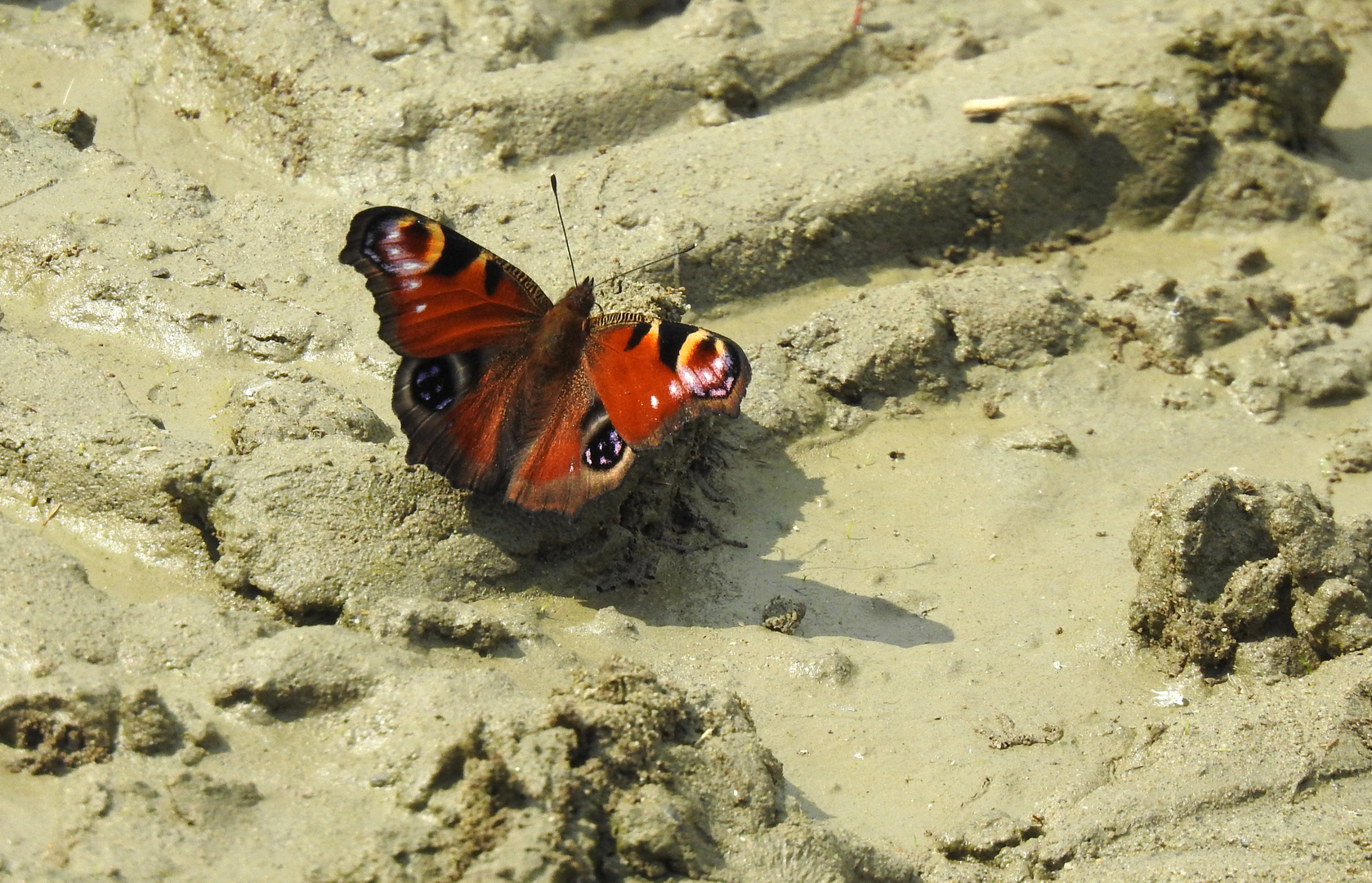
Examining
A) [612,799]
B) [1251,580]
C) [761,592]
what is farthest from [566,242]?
[1251,580]

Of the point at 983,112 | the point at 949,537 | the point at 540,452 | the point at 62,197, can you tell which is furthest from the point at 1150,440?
the point at 62,197

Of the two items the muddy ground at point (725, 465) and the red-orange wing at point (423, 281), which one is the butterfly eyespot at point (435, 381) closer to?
the red-orange wing at point (423, 281)

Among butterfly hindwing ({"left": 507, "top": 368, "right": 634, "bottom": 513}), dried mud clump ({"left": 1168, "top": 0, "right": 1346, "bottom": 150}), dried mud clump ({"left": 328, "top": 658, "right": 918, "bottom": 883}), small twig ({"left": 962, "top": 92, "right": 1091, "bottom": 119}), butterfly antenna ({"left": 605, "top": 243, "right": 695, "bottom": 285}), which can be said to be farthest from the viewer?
dried mud clump ({"left": 1168, "top": 0, "right": 1346, "bottom": 150})

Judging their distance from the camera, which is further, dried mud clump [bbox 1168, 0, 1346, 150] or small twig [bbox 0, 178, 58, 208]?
dried mud clump [bbox 1168, 0, 1346, 150]

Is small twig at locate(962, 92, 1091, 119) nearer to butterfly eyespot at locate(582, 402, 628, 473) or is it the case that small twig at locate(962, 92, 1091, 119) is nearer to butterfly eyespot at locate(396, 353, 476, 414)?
butterfly eyespot at locate(582, 402, 628, 473)

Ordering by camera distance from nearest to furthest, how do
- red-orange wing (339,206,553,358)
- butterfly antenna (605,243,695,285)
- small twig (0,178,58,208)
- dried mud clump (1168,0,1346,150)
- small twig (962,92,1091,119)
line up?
red-orange wing (339,206,553,358)
butterfly antenna (605,243,695,285)
small twig (0,178,58,208)
small twig (962,92,1091,119)
dried mud clump (1168,0,1346,150)

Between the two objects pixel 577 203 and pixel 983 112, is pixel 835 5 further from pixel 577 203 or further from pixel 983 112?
pixel 577 203

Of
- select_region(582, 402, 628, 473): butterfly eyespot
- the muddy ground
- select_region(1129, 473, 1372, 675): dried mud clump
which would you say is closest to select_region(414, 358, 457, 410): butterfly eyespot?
the muddy ground
